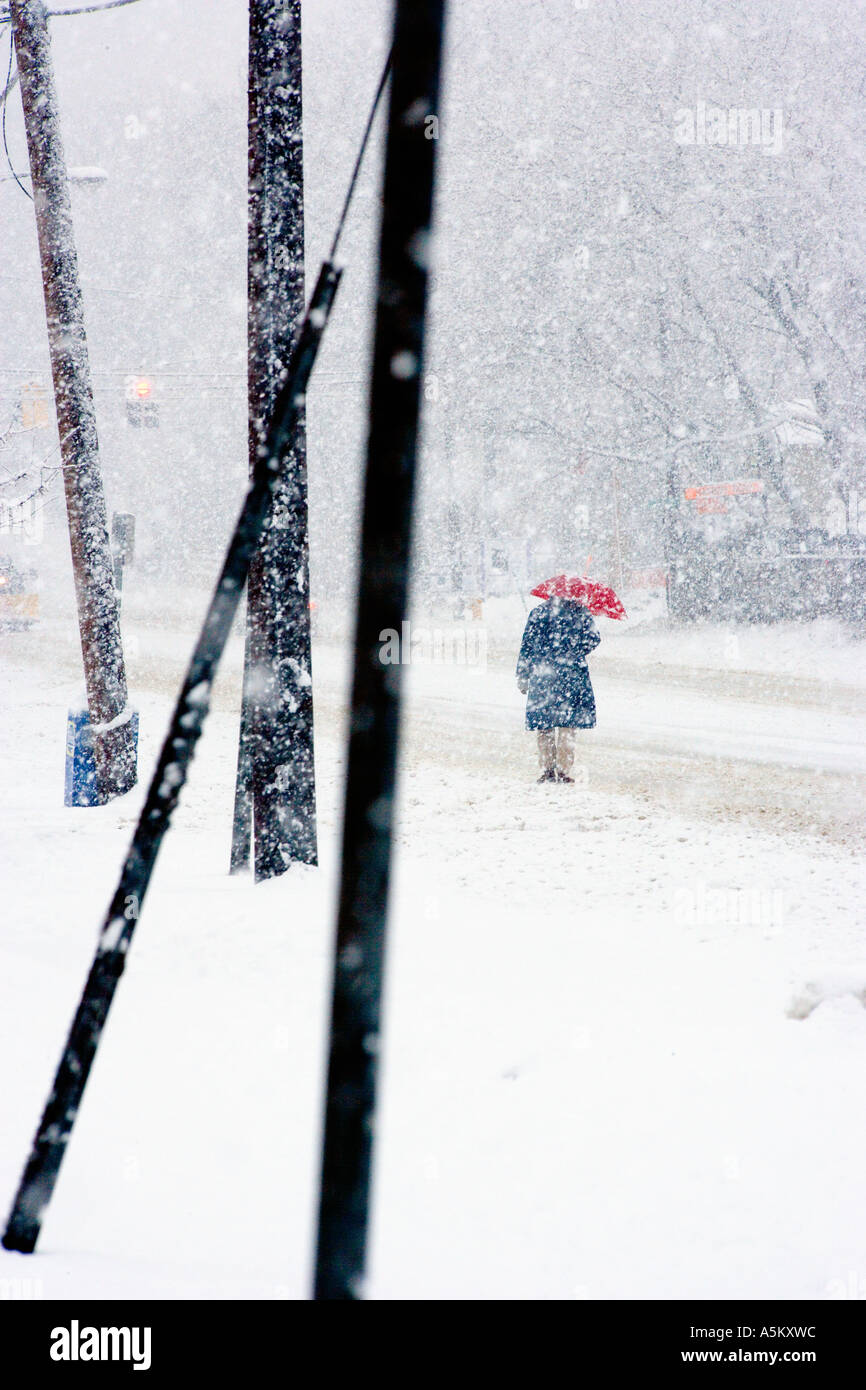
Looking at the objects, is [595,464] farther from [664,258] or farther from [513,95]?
[513,95]

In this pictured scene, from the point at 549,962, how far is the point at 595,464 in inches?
940

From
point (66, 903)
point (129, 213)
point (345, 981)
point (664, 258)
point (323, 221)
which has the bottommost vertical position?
point (66, 903)

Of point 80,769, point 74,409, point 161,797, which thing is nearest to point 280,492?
point 161,797

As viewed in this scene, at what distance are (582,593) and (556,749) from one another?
60.3 inches

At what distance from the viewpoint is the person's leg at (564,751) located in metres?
9.14

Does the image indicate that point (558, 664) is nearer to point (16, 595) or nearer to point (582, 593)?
point (582, 593)

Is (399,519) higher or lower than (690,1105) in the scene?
higher

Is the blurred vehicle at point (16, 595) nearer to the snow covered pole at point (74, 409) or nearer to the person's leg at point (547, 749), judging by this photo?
the snow covered pole at point (74, 409)

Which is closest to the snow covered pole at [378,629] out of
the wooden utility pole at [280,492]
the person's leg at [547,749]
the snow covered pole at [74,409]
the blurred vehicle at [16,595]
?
the wooden utility pole at [280,492]

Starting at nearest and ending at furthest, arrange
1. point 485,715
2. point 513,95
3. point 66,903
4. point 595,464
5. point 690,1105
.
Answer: point 690,1105, point 66,903, point 485,715, point 513,95, point 595,464

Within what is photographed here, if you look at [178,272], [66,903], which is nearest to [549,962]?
[66,903]

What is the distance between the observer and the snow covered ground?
7.95ft

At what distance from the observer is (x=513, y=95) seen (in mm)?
24203

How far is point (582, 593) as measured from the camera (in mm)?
8680
